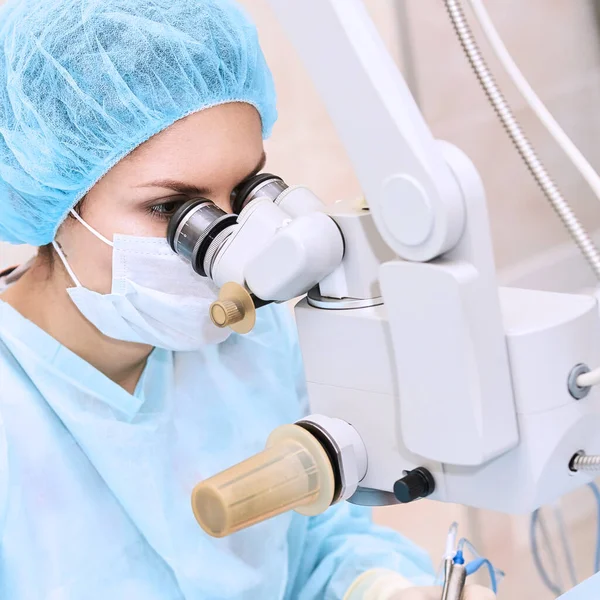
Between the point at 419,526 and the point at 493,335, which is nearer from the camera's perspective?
the point at 493,335

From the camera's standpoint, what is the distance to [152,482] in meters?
1.20

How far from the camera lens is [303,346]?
0.81 meters

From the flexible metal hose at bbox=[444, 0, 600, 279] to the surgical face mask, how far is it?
1.63 ft

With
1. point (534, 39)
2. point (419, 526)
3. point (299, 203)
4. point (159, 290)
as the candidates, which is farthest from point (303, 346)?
point (534, 39)

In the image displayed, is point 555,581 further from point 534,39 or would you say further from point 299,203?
point 299,203

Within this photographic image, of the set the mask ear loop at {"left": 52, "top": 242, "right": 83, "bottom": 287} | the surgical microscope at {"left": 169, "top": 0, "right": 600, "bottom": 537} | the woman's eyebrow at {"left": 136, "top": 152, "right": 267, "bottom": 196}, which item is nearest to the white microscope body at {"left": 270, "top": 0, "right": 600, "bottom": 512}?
the surgical microscope at {"left": 169, "top": 0, "right": 600, "bottom": 537}

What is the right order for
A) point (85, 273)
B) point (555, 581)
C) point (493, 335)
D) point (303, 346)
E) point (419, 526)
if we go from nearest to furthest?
point (493, 335)
point (303, 346)
point (85, 273)
point (419, 526)
point (555, 581)

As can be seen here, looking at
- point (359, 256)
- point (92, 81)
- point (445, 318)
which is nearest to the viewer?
point (445, 318)

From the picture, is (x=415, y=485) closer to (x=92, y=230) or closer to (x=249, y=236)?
(x=249, y=236)

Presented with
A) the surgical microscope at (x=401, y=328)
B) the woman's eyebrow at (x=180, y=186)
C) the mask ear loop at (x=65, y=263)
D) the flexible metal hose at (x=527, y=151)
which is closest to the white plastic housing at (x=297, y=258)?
the surgical microscope at (x=401, y=328)

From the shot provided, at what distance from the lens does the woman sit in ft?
3.39

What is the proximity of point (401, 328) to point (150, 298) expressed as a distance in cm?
51

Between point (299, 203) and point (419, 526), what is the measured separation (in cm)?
141

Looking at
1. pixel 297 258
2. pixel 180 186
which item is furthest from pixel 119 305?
pixel 297 258
